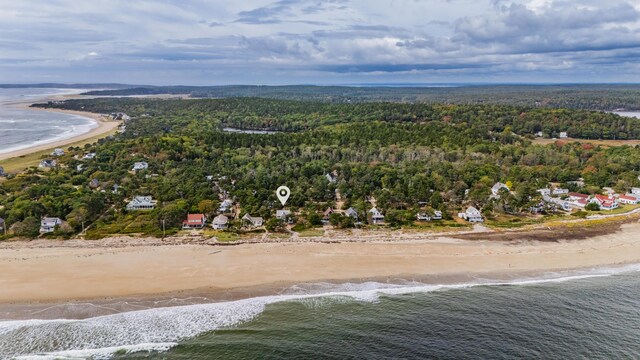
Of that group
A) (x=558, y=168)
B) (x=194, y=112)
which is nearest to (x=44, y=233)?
(x=558, y=168)

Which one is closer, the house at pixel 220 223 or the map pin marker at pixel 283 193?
the house at pixel 220 223

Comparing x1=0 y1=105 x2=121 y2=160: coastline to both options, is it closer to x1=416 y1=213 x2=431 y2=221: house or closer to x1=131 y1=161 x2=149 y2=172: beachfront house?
x1=131 y1=161 x2=149 y2=172: beachfront house

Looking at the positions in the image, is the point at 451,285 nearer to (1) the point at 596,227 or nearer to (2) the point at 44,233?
(1) the point at 596,227

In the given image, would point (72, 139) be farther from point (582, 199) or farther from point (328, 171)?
point (582, 199)

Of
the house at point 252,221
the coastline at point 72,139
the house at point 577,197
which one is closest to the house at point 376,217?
the house at point 252,221

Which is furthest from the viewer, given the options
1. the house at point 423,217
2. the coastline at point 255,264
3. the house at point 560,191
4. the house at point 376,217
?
the house at point 560,191

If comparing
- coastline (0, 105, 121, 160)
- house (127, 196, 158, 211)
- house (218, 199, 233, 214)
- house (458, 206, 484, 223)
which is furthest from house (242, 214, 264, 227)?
coastline (0, 105, 121, 160)

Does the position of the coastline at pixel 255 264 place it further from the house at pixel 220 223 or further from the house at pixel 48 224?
the house at pixel 220 223
